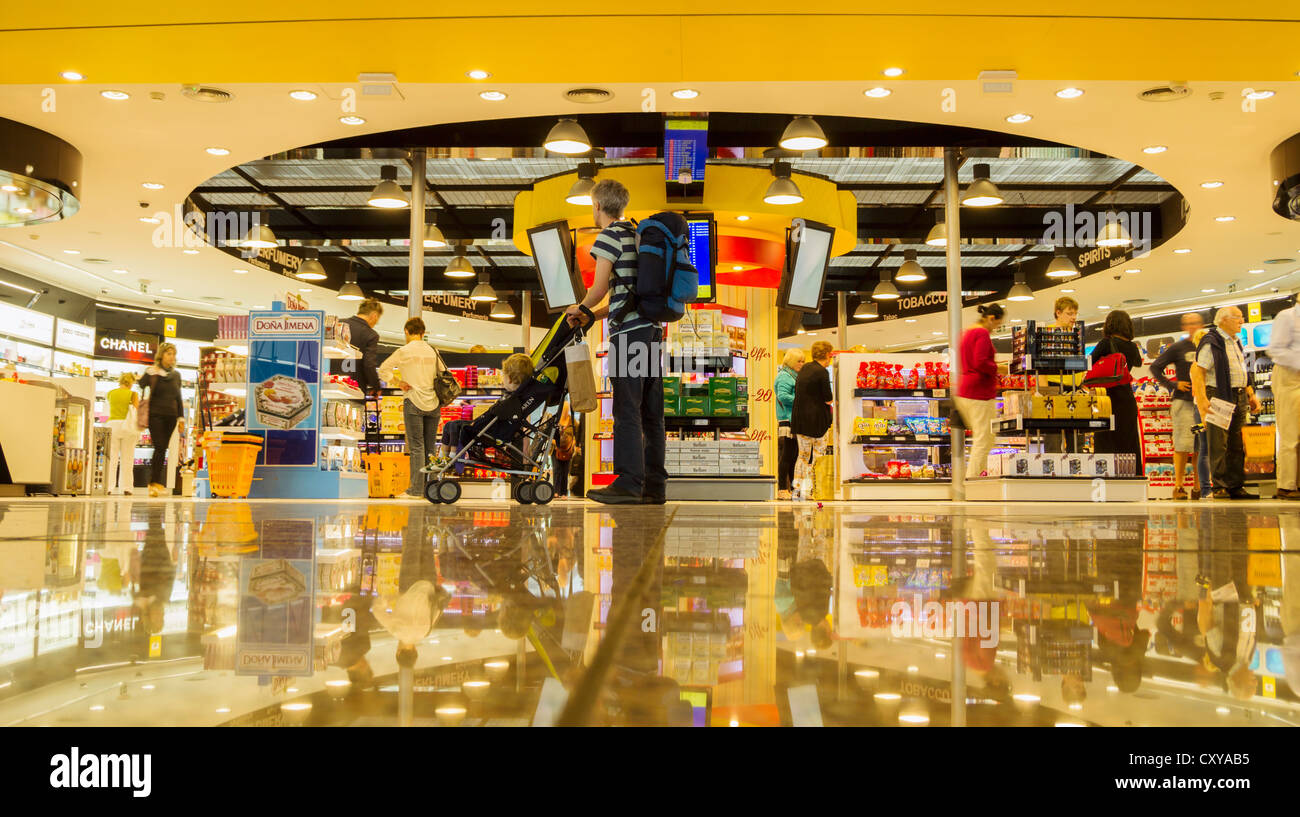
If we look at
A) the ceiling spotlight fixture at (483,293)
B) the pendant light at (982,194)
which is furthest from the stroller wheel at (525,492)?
the ceiling spotlight fixture at (483,293)

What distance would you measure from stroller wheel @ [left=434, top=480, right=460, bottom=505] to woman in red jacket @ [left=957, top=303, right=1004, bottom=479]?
519cm

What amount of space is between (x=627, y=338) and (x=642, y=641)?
12.9 feet

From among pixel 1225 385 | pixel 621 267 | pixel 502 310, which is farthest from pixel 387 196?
pixel 502 310

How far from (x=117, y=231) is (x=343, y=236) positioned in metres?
3.09

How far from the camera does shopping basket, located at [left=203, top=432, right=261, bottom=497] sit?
7.62m

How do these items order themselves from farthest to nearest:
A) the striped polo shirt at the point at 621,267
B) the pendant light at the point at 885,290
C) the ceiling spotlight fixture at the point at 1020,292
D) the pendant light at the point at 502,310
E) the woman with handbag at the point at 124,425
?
the pendant light at the point at 502,310
the pendant light at the point at 885,290
the ceiling spotlight fixture at the point at 1020,292
the woman with handbag at the point at 124,425
the striped polo shirt at the point at 621,267

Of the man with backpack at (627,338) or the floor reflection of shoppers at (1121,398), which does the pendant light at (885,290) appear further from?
the man with backpack at (627,338)

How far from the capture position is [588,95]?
821cm

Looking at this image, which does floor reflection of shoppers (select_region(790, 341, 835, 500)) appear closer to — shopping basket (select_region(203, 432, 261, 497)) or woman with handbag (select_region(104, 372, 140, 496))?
shopping basket (select_region(203, 432, 261, 497))

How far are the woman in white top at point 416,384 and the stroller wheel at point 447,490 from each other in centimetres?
200

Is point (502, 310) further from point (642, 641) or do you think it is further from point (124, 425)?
point (642, 641)

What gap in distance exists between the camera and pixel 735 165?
10.9 metres

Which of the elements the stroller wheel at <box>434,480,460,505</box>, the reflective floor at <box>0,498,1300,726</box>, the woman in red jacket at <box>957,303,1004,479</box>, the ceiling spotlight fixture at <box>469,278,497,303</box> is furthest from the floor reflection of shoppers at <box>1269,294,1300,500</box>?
the ceiling spotlight fixture at <box>469,278,497,303</box>

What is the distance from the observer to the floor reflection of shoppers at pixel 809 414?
9.43 meters
